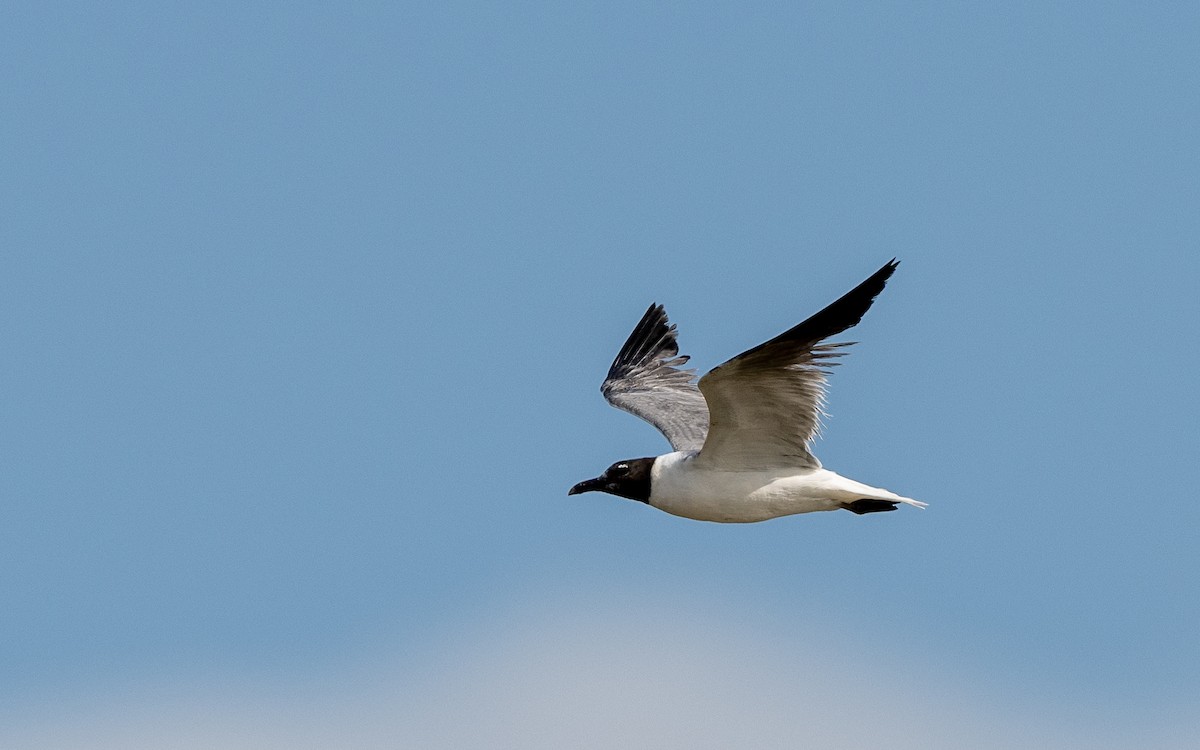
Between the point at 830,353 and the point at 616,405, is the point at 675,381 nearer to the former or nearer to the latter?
the point at 616,405

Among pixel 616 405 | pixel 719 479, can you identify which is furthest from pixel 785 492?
pixel 616 405

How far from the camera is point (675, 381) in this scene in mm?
21672

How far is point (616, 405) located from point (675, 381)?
43.9 inches

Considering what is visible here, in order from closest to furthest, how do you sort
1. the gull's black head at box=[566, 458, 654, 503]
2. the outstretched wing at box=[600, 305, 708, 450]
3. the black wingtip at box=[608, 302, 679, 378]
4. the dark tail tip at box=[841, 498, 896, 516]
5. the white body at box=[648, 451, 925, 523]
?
the white body at box=[648, 451, 925, 523] → the dark tail tip at box=[841, 498, 896, 516] → the gull's black head at box=[566, 458, 654, 503] → the outstretched wing at box=[600, 305, 708, 450] → the black wingtip at box=[608, 302, 679, 378]

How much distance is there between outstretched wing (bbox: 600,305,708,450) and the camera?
19703 millimetres

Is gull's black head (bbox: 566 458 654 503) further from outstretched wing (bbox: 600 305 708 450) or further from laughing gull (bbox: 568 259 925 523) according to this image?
outstretched wing (bbox: 600 305 708 450)

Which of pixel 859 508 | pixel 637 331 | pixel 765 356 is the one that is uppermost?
pixel 637 331

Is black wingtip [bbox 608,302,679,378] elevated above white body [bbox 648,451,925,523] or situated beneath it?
elevated above

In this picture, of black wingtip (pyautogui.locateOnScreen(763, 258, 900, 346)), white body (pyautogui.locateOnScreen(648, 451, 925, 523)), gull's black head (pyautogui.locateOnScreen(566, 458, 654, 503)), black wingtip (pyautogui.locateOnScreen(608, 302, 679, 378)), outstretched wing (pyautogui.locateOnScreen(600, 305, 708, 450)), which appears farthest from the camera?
black wingtip (pyautogui.locateOnScreen(608, 302, 679, 378))

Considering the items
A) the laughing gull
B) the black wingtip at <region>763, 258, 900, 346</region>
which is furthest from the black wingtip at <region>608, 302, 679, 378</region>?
the black wingtip at <region>763, 258, 900, 346</region>

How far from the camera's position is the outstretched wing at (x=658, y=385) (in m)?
19.7

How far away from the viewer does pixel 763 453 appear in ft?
54.0

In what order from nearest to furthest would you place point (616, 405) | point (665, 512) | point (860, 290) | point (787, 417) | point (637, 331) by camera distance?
point (860, 290), point (787, 417), point (665, 512), point (616, 405), point (637, 331)

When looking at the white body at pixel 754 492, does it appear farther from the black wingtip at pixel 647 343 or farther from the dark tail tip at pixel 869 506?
the black wingtip at pixel 647 343
